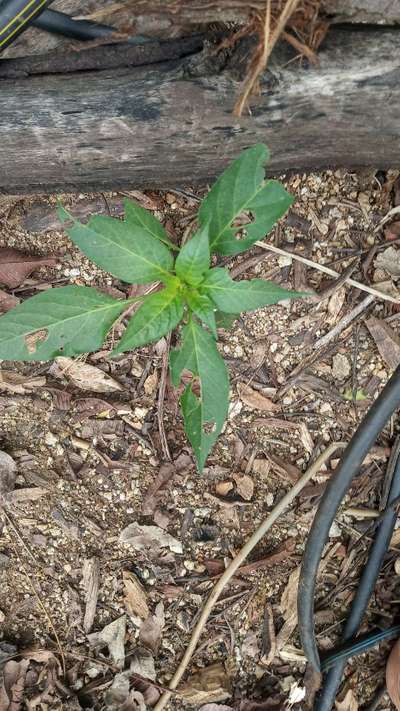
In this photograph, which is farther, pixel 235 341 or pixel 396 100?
pixel 235 341

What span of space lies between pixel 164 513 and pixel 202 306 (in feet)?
2.54

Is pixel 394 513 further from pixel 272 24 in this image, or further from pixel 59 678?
pixel 272 24

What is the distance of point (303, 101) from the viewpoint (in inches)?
54.4

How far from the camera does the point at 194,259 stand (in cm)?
128

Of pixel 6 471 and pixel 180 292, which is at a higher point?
pixel 180 292

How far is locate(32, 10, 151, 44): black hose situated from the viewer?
1579 mm

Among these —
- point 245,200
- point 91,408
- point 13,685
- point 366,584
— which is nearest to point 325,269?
point 245,200

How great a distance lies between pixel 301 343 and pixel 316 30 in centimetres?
82

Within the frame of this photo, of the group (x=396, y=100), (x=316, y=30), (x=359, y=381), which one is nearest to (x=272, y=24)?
(x=316, y=30)

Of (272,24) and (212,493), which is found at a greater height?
(272,24)

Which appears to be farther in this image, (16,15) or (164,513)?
(164,513)

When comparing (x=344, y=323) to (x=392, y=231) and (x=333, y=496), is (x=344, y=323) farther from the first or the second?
(x=333, y=496)

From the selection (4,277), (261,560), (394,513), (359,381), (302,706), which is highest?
(4,277)

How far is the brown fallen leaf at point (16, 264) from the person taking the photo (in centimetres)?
183
